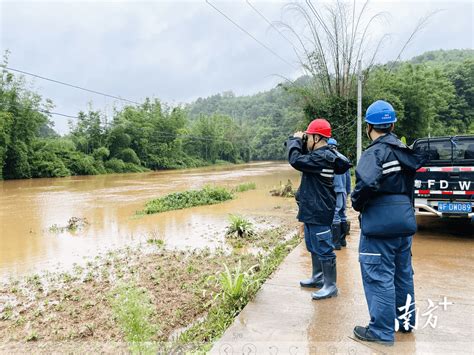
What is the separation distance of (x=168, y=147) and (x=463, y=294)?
149 ft

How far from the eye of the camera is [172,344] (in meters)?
3.01

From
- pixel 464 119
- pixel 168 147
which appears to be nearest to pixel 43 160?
pixel 168 147

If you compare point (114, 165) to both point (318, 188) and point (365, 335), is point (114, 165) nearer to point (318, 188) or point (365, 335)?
point (318, 188)

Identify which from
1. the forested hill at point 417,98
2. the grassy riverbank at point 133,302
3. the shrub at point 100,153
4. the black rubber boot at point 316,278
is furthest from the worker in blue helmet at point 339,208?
the shrub at point 100,153

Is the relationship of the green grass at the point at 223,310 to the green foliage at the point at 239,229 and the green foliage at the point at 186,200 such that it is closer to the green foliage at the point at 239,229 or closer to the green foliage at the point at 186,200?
the green foliage at the point at 239,229

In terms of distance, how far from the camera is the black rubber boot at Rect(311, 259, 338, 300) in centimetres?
339

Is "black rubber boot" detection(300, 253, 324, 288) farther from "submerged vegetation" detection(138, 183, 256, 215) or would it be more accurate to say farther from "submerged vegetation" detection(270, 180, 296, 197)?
"submerged vegetation" detection(270, 180, 296, 197)

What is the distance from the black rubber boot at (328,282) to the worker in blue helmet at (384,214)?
2.62ft

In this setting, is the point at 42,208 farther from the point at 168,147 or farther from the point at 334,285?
the point at 168,147

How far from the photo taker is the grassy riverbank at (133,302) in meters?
3.05

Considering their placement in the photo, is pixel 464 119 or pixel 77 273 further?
pixel 464 119

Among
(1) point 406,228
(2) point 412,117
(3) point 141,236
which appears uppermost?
(2) point 412,117

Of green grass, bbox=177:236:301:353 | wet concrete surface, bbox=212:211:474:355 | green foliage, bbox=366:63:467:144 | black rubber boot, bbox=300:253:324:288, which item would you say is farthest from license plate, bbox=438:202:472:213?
green foliage, bbox=366:63:467:144

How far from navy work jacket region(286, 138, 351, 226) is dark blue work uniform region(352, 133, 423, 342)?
68cm
